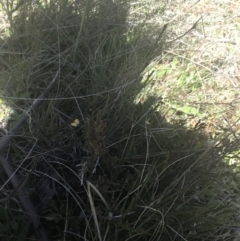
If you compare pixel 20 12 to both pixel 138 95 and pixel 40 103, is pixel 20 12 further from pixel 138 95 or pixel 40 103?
pixel 138 95

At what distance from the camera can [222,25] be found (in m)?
2.45

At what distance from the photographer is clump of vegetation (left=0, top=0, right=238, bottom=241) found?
4.15 ft

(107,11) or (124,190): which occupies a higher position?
(107,11)

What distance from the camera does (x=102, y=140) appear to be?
4.07 feet

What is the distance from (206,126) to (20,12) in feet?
3.22

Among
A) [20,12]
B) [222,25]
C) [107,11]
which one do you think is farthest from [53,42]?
[222,25]

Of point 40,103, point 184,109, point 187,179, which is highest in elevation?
point 40,103

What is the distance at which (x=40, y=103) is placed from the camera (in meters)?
1.54

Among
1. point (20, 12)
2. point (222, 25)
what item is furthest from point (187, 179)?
point (222, 25)

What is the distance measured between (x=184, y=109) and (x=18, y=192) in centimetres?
88

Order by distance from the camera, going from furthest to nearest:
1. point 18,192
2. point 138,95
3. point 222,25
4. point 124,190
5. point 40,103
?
1. point 222,25
2. point 138,95
3. point 40,103
4. point 124,190
5. point 18,192

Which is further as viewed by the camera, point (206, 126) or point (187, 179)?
point (206, 126)

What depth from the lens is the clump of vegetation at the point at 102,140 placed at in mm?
1264

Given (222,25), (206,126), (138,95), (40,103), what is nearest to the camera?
(40,103)
